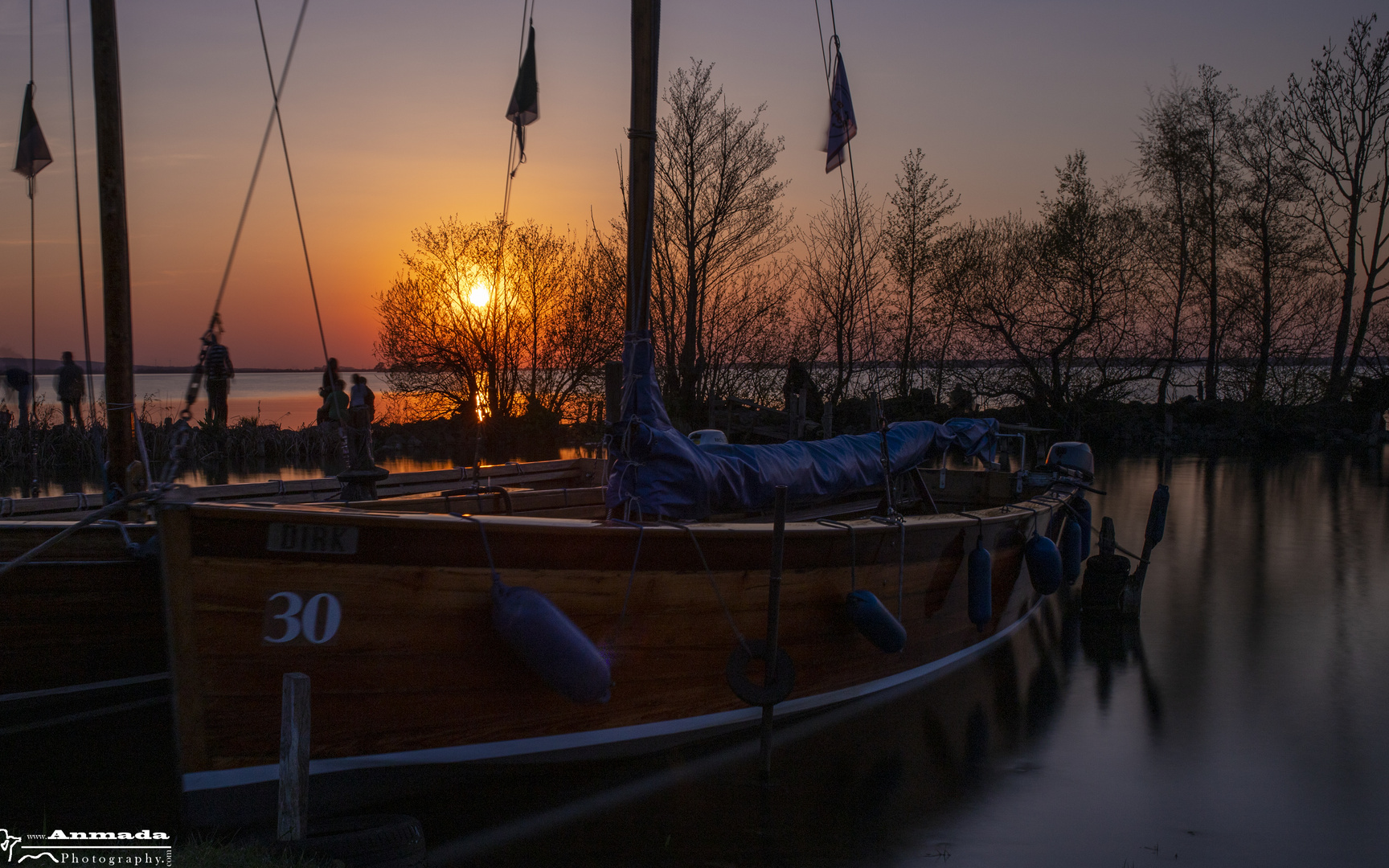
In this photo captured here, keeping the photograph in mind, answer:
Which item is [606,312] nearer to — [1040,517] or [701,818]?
[1040,517]

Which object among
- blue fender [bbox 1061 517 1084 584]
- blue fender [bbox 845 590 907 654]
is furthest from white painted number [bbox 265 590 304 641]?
blue fender [bbox 1061 517 1084 584]

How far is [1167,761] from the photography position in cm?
615

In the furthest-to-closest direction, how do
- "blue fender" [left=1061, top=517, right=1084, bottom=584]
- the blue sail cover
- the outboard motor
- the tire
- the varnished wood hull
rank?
1. the outboard motor
2. "blue fender" [left=1061, top=517, right=1084, bottom=584]
3. the blue sail cover
4. the varnished wood hull
5. the tire

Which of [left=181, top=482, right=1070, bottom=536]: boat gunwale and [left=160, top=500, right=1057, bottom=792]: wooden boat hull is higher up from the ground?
[left=181, top=482, right=1070, bottom=536]: boat gunwale

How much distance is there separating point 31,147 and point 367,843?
30.5ft

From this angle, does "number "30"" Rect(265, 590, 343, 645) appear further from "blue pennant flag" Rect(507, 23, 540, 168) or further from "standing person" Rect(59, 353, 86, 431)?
"standing person" Rect(59, 353, 86, 431)

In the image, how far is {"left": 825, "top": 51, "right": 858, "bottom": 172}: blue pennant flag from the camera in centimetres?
819

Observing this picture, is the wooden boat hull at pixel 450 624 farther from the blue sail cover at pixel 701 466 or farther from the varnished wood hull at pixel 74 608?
the varnished wood hull at pixel 74 608

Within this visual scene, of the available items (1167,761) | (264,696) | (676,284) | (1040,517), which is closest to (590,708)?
(264,696)

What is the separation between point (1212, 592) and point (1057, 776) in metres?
6.88

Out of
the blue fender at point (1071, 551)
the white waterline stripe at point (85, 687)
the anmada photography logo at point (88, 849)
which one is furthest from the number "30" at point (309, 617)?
the blue fender at point (1071, 551)

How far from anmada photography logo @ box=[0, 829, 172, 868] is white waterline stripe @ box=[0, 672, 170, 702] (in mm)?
1455

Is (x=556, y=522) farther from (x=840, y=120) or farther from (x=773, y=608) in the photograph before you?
(x=840, y=120)

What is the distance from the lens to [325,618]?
4090 millimetres
